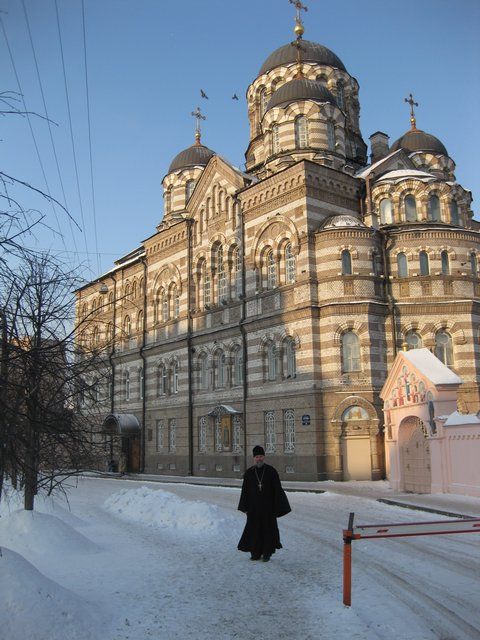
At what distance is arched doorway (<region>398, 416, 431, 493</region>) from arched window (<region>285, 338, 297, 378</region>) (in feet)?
24.4

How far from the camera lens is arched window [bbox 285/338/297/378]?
2874 cm

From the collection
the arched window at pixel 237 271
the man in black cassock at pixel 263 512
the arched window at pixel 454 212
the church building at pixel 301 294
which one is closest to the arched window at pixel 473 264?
the church building at pixel 301 294

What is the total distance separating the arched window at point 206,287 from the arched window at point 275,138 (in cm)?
746

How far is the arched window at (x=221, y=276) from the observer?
34.1 metres

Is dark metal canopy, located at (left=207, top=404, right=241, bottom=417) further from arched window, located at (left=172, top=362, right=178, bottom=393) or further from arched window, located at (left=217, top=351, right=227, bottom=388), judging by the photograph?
arched window, located at (left=172, top=362, right=178, bottom=393)

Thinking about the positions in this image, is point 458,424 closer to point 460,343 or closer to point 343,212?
point 460,343

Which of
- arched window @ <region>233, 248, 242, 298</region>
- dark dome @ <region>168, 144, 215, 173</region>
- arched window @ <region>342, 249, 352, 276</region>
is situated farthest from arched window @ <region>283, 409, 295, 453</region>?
dark dome @ <region>168, 144, 215, 173</region>

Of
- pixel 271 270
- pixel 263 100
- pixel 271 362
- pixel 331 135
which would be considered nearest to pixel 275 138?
pixel 331 135

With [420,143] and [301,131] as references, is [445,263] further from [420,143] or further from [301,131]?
[420,143]

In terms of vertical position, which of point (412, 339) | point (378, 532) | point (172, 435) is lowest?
point (378, 532)

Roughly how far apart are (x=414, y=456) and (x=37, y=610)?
17588mm

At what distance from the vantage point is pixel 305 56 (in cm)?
3891

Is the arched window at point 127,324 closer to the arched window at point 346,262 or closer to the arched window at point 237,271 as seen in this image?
the arched window at point 237,271

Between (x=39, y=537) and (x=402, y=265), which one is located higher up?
(x=402, y=265)
